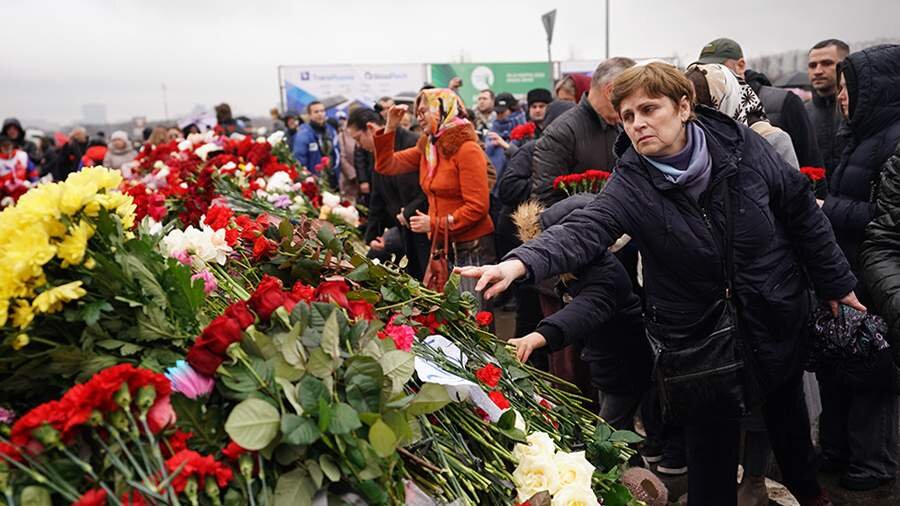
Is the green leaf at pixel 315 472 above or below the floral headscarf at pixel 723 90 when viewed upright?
below

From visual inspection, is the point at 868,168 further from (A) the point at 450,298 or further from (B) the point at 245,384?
(B) the point at 245,384

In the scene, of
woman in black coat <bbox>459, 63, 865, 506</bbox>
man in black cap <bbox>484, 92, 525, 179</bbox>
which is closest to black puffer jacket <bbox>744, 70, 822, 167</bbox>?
woman in black coat <bbox>459, 63, 865, 506</bbox>

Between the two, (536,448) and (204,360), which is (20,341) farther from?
(536,448)

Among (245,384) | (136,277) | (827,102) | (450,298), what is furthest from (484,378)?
(827,102)

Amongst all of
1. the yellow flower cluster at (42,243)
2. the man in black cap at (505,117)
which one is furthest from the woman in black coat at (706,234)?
the man in black cap at (505,117)

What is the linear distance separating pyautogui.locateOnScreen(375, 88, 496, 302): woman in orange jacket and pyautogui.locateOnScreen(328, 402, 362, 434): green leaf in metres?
2.97

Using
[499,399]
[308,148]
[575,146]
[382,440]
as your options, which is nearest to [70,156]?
[308,148]

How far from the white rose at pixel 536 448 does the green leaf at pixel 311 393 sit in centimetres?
48

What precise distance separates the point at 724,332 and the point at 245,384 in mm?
1516

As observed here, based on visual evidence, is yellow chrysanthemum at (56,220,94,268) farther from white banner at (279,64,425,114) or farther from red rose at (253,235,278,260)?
white banner at (279,64,425,114)

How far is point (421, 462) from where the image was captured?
136 cm

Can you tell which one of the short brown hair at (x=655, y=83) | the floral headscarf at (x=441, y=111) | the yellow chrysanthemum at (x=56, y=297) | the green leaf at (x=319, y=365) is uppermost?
the short brown hair at (x=655, y=83)

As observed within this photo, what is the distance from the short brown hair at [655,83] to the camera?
7.47ft

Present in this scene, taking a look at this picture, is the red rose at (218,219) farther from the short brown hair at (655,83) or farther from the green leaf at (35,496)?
the green leaf at (35,496)
